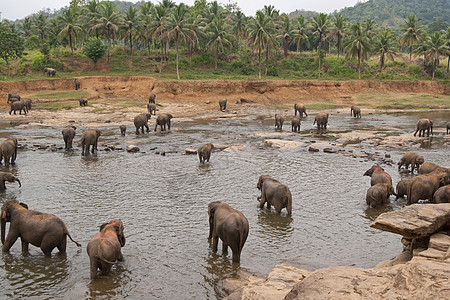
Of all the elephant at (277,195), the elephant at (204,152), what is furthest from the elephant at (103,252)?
the elephant at (204,152)

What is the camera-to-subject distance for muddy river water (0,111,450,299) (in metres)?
9.80

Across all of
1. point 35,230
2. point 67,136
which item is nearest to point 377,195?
point 35,230

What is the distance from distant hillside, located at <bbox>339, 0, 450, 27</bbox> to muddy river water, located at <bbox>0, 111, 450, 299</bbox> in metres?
160

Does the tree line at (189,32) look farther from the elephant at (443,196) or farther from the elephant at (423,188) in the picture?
the elephant at (443,196)

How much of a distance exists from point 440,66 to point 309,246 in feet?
248

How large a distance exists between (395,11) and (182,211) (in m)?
189

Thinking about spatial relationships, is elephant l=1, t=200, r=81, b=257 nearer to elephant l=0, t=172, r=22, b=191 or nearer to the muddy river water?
the muddy river water

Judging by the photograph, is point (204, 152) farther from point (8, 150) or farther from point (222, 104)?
point (222, 104)

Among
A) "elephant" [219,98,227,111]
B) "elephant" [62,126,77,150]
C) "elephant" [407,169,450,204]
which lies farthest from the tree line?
"elephant" [407,169,450,204]

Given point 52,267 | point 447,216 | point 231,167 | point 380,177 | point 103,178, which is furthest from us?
point 231,167

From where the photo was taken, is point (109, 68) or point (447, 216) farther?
point (109, 68)

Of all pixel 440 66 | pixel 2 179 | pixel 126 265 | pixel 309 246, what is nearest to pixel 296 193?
pixel 309 246

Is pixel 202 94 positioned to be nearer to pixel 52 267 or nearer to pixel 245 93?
pixel 245 93

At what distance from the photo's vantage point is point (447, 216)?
27.9 feet
